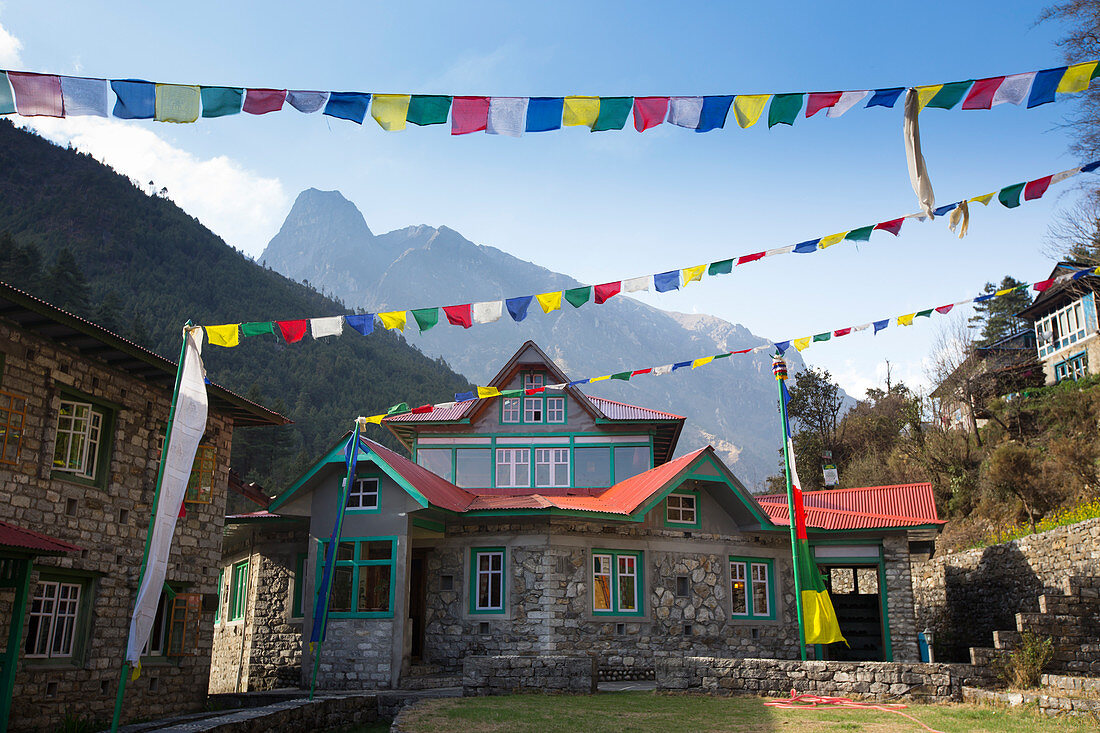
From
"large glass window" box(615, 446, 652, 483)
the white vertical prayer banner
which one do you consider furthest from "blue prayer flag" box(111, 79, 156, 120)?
"large glass window" box(615, 446, 652, 483)

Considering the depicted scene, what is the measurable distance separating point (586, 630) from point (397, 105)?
14.0 metres

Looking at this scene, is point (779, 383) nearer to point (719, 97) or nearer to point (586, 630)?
point (586, 630)

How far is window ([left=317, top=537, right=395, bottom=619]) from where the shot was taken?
19.0 meters

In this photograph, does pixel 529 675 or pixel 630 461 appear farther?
Answer: pixel 630 461

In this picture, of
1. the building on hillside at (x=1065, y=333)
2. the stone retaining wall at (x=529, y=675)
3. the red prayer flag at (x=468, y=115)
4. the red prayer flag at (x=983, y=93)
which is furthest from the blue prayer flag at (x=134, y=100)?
the building on hillside at (x=1065, y=333)

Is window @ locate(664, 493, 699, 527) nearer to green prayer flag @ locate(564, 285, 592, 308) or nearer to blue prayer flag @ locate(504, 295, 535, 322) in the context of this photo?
blue prayer flag @ locate(504, 295, 535, 322)

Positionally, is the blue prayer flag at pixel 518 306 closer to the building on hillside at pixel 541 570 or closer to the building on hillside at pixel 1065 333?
the building on hillside at pixel 541 570

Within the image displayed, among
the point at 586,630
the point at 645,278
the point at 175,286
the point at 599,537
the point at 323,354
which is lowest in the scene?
the point at 586,630

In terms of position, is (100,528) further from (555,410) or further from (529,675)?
(555,410)

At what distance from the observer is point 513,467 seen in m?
25.2

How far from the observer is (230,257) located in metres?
85.2

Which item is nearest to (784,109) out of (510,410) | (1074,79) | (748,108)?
(748,108)

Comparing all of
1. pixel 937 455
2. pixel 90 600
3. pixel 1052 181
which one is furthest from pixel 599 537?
pixel 937 455

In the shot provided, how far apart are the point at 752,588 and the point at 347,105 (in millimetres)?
16862
